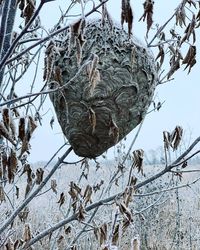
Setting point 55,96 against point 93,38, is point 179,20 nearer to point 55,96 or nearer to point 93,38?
point 93,38

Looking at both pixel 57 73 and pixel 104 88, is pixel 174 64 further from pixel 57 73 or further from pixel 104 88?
pixel 57 73

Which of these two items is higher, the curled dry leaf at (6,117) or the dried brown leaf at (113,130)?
the dried brown leaf at (113,130)

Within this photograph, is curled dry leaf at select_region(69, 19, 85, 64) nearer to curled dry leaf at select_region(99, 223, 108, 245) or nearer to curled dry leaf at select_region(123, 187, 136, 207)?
curled dry leaf at select_region(123, 187, 136, 207)

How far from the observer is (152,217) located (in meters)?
6.52

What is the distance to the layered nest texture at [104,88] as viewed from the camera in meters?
1.30

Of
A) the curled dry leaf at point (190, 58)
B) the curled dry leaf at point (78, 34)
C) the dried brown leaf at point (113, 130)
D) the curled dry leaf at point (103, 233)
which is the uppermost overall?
the curled dry leaf at point (190, 58)

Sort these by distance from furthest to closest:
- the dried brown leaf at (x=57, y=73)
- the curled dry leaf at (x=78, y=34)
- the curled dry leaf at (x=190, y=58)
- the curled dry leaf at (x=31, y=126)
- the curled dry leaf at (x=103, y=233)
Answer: the curled dry leaf at (x=103, y=233) < the curled dry leaf at (x=190, y=58) < the dried brown leaf at (x=57, y=73) < the curled dry leaf at (x=31, y=126) < the curled dry leaf at (x=78, y=34)

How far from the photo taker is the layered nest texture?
130 centimetres

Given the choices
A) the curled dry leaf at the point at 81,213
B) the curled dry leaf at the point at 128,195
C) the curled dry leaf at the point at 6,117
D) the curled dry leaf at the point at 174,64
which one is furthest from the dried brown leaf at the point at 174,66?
the curled dry leaf at the point at 6,117

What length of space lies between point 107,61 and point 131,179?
42 cm

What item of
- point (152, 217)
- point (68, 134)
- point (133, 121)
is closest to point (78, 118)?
point (68, 134)

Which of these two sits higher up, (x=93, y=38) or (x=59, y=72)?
(x=93, y=38)

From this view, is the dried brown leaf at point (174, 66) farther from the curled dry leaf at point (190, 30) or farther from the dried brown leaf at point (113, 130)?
the dried brown leaf at point (113, 130)

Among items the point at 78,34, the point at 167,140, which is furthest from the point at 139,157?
the point at 78,34
